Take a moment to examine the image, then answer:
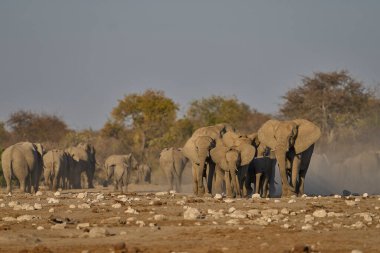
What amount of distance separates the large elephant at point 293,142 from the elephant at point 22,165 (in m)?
8.75

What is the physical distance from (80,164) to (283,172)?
22737 mm

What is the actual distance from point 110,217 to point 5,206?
4.46m

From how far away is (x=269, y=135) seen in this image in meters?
31.4

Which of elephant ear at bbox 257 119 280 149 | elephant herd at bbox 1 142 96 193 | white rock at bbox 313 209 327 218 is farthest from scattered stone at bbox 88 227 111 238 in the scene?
elephant herd at bbox 1 142 96 193

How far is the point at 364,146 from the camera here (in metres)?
60.9

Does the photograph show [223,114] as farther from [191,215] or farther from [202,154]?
[191,215]

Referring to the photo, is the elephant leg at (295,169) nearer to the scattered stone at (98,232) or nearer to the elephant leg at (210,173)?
the elephant leg at (210,173)

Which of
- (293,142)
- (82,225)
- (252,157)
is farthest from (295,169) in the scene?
(82,225)

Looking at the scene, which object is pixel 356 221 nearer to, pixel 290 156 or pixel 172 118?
pixel 290 156

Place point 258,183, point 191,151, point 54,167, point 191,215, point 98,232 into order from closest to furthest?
point 98,232 < point 191,215 < point 258,183 < point 191,151 < point 54,167

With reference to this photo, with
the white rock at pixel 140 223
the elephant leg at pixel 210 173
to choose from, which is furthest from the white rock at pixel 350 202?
the elephant leg at pixel 210 173

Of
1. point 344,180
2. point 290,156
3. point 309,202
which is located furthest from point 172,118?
point 309,202

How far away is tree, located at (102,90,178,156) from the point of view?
78.8m

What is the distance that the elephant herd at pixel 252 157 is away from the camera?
96.6 feet
